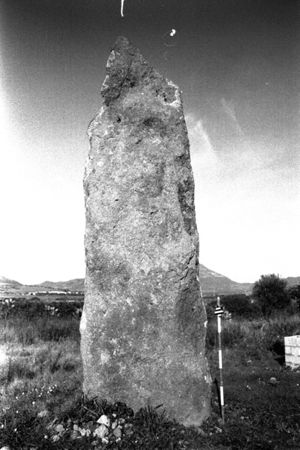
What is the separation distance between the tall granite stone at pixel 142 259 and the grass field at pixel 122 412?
0.32m

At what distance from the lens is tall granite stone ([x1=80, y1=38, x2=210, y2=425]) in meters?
5.29

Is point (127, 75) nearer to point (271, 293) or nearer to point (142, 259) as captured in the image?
point (142, 259)

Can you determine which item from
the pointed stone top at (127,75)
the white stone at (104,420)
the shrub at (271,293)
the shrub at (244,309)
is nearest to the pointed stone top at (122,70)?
the pointed stone top at (127,75)

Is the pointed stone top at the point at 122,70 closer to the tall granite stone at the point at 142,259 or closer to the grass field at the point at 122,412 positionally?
the tall granite stone at the point at 142,259

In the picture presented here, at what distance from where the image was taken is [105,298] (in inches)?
214

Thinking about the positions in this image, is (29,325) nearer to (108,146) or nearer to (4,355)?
(4,355)

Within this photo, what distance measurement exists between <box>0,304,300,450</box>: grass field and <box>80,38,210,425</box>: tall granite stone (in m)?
0.32

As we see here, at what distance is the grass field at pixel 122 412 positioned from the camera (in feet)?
15.3

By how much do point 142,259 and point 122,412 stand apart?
196 centimetres

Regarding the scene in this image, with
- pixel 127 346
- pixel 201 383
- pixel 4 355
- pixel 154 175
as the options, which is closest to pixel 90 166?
Answer: pixel 154 175

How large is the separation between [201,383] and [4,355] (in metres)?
5.95

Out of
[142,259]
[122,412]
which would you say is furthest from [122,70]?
[122,412]

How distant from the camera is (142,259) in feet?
17.8

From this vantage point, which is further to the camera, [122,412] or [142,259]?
[142,259]
